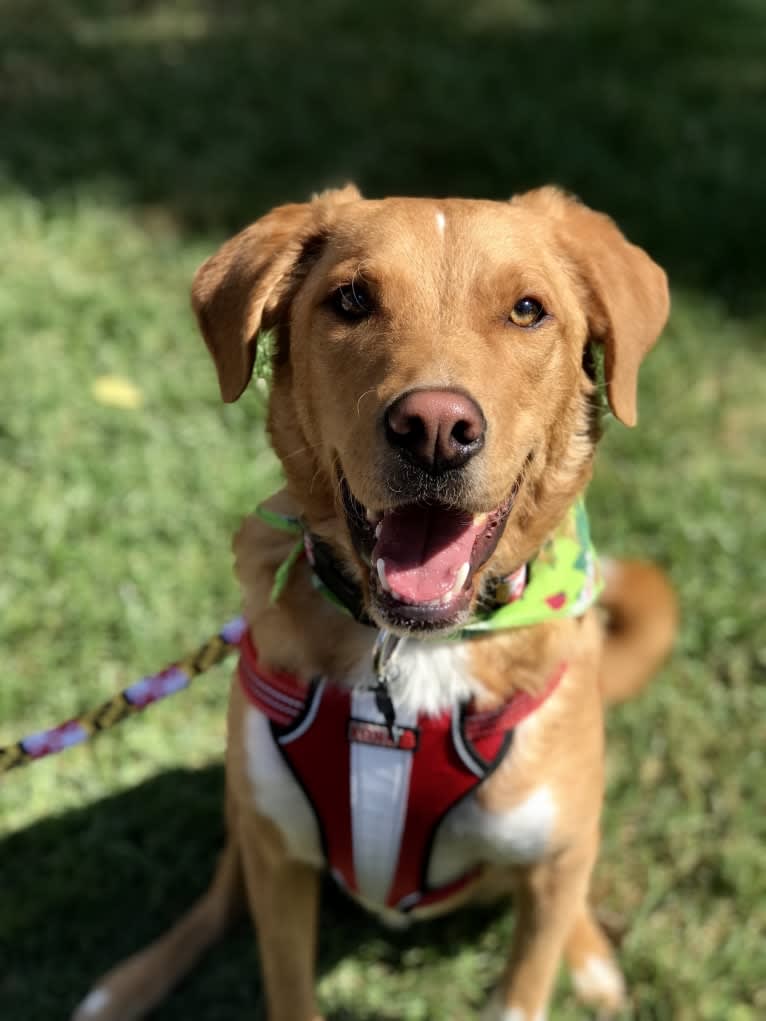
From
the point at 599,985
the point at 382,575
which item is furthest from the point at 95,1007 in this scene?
the point at 382,575

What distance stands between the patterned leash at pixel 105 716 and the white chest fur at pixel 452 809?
1.06 ft

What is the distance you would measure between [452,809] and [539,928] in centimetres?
49

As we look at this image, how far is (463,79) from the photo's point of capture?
27.5 ft

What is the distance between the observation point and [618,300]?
2.72 meters

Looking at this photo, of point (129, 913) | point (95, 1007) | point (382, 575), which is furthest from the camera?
point (129, 913)

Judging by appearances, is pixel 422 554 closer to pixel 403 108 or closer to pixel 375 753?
pixel 375 753

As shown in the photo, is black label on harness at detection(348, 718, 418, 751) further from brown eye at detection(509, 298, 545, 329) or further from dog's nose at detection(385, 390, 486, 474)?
brown eye at detection(509, 298, 545, 329)

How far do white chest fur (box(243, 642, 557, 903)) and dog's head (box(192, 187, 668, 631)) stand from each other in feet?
0.81

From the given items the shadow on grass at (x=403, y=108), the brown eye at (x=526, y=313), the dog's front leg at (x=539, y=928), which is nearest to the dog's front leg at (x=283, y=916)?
the dog's front leg at (x=539, y=928)

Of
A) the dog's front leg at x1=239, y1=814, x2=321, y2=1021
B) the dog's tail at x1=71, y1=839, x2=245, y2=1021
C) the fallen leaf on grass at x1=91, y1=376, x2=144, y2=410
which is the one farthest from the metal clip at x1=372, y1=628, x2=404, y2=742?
the fallen leaf on grass at x1=91, y1=376, x2=144, y2=410

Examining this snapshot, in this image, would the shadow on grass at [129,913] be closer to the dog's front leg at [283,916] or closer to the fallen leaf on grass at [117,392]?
the dog's front leg at [283,916]

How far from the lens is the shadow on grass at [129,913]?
11.6ft

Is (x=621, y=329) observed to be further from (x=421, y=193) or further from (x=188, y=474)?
(x=421, y=193)

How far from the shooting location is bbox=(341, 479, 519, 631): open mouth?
8.16ft
